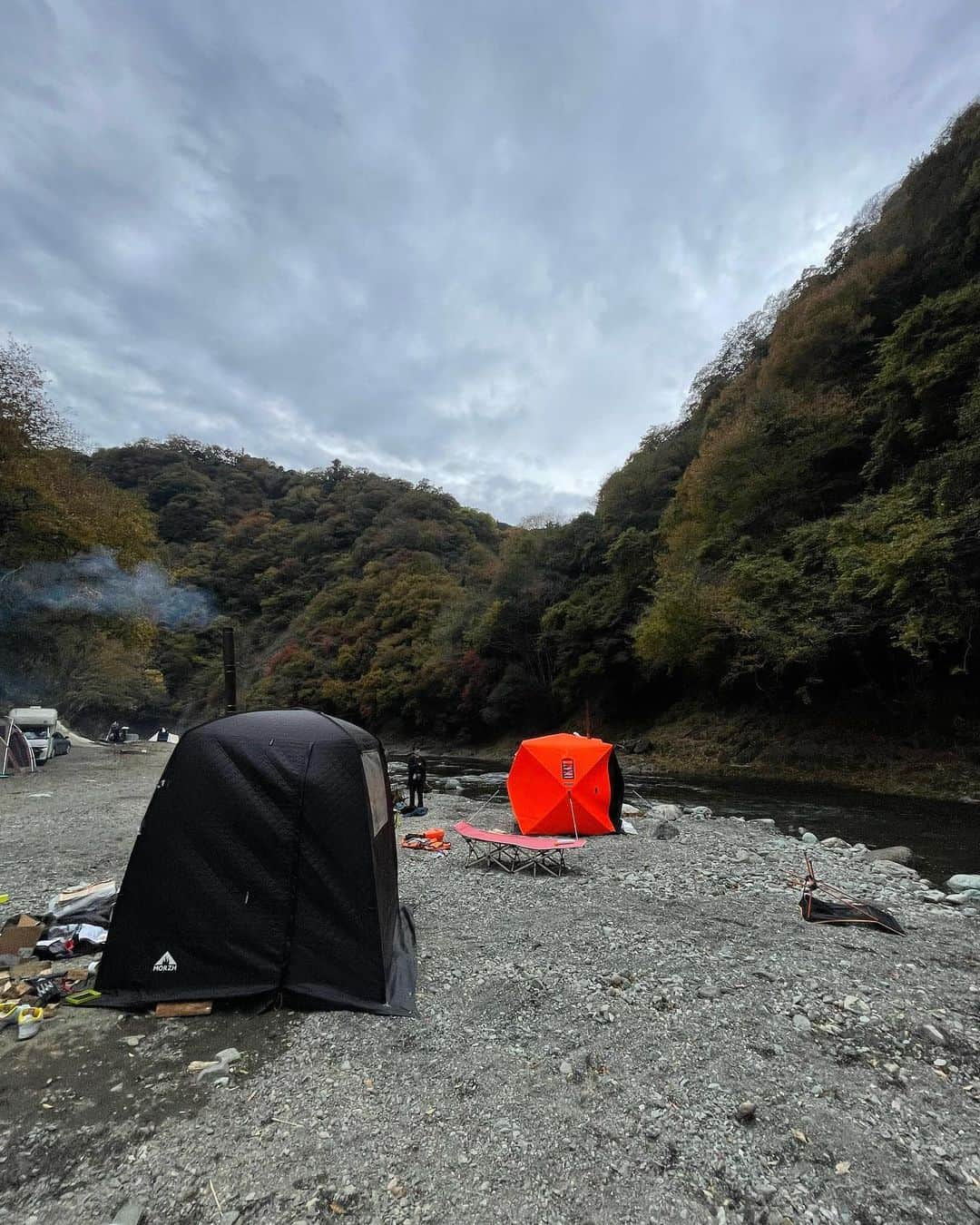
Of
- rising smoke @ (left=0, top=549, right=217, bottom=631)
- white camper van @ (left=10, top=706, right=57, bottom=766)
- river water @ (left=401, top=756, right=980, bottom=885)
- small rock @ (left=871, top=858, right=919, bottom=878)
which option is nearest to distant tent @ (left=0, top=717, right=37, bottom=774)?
white camper van @ (left=10, top=706, right=57, bottom=766)

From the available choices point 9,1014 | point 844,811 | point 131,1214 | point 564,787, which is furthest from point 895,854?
point 9,1014

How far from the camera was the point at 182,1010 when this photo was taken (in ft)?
13.8

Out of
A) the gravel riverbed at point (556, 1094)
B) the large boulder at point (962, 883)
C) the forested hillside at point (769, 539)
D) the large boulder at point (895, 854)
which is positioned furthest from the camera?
the forested hillside at point (769, 539)

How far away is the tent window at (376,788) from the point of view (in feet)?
16.4

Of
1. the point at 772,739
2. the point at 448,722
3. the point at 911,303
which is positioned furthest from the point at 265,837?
the point at 448,722

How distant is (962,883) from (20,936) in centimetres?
1139

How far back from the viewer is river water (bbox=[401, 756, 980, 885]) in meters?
10.6

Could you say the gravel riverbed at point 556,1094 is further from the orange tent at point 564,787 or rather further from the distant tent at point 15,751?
the distant tent at point 15,751

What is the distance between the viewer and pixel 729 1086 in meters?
3.56

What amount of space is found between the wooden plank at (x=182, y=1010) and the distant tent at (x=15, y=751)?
2130 cm

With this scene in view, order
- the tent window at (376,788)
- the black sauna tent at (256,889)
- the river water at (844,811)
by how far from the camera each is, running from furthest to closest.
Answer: the river water at (844,811) → the tent window at (376,788) → the black sauna tent at (256,889)

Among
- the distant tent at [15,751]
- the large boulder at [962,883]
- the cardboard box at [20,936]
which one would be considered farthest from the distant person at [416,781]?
the distant tent at [15,751]

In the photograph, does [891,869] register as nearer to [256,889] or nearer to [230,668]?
[256,889]

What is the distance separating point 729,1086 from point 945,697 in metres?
20.0
